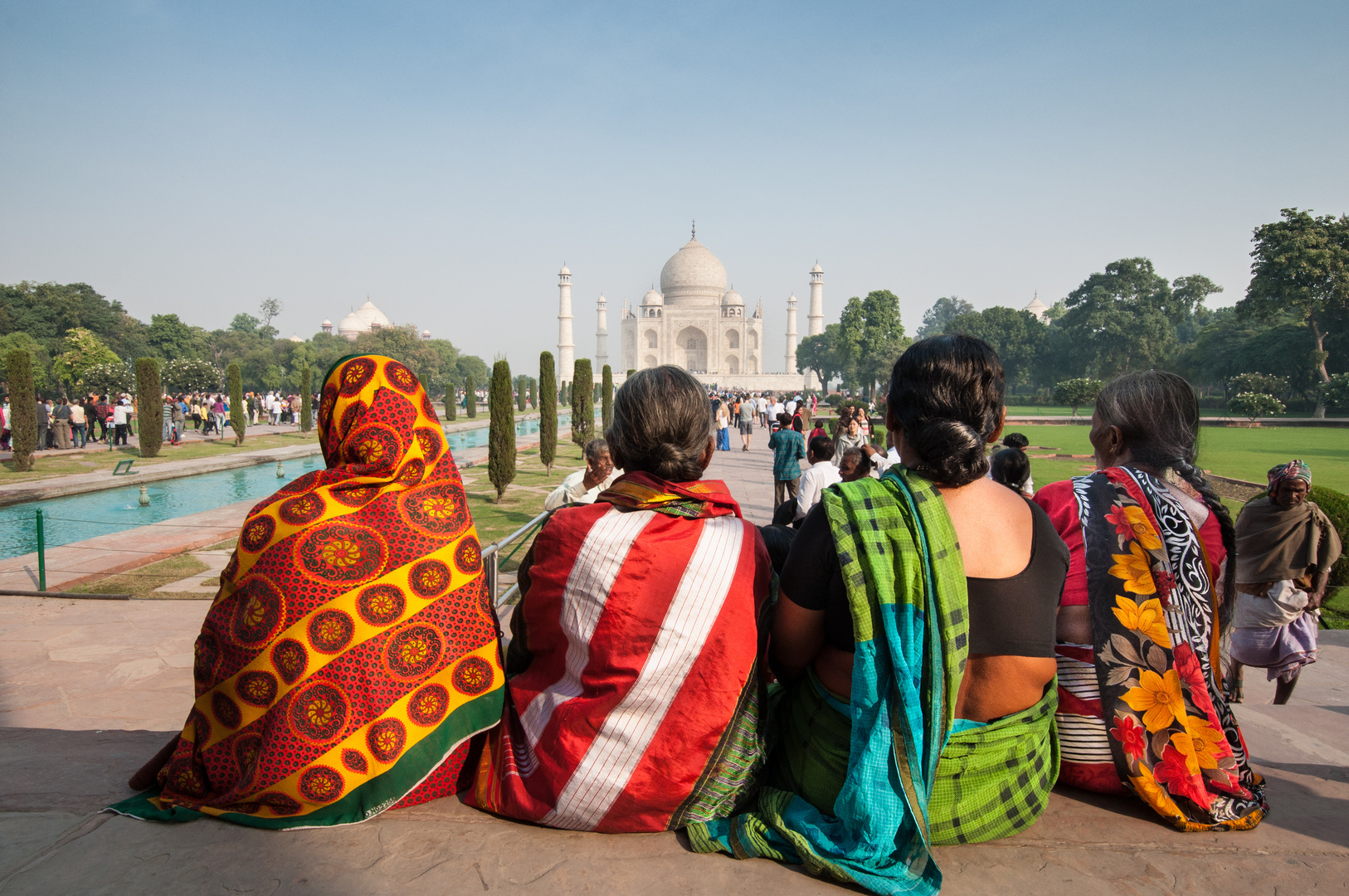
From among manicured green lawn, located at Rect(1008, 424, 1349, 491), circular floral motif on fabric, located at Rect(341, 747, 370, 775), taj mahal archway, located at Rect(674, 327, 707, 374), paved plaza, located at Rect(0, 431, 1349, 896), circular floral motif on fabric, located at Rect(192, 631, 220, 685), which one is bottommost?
manicured green lawn, located at Rect(1008, 424, 1349, 491)

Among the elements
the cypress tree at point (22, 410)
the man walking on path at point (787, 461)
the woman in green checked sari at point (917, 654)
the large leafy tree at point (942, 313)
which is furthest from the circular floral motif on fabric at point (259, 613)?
the large leafy tree at point (942, 313)

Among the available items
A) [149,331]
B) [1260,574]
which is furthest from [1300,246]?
[149,331]

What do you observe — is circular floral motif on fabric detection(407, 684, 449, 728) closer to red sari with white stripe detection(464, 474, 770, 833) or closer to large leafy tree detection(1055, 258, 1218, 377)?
red sari with white stripe detection(464, 474, 770, 833)

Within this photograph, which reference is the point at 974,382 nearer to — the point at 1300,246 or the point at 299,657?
the point at 299,657

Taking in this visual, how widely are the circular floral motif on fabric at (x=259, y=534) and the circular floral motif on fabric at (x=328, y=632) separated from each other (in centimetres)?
18

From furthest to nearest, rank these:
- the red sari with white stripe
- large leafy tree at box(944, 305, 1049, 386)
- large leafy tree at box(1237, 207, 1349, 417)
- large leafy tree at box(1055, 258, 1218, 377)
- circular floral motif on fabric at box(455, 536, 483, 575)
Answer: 1. large leafy tree at box(944, 305, 1049, 386)
2. large leafy tree at box(1055, 258, 1218, 377)
3. large leafy tree at box(1237, 207, 1349, 417)
4. circular floral motif on fabric at box(455, 536, 483, 575)
5. the red sari with white stripe

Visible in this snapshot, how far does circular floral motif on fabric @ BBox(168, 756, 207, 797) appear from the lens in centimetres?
153

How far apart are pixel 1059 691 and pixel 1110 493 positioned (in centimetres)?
45

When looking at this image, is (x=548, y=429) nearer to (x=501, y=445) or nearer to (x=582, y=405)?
(x=582, y=405)

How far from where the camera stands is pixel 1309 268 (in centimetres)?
2534

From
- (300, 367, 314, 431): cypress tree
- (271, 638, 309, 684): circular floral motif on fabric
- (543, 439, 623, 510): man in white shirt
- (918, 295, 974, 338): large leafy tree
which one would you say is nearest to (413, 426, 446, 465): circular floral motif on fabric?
(271, 638, 309, 684): circular floral motif on fabric

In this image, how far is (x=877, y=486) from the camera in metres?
1.35

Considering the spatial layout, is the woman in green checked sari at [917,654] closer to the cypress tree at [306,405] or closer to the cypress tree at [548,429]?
the cypress tree at [548,429]

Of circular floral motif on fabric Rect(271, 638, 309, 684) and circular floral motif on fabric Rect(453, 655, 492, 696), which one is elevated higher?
circular floral motif on fabric Rect(271, 638, 309, 684)
